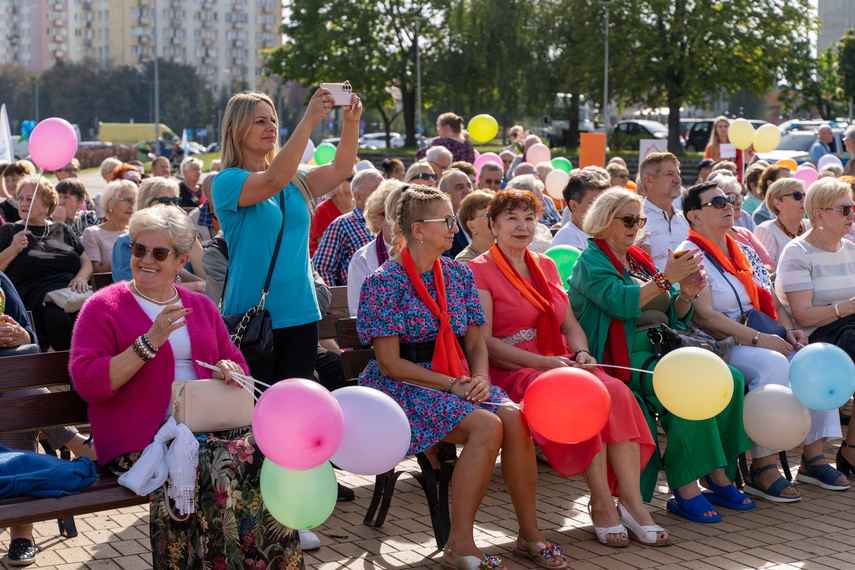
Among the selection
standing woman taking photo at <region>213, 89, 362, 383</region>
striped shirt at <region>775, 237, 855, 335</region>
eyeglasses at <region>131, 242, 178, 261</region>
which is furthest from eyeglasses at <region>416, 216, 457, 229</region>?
striped shirt at <region>775, 237, 855, 335</region>

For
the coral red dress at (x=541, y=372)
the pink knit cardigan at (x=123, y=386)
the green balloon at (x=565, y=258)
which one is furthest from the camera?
the green balloon at (x=565, y=258)

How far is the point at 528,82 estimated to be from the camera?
39.0 meters

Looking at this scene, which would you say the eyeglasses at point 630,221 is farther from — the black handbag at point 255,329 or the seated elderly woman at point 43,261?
the seated elderly woman at point 43,261

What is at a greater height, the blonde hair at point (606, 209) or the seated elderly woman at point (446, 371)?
the blonde hair at point (606, 209)

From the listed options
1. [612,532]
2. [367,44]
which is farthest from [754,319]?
[367,44]

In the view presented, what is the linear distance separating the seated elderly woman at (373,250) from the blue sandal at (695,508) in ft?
7.04

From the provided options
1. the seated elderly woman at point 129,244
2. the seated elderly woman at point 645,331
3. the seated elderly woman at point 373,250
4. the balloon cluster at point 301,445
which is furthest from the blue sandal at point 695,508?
the seated elderly woman at point 129,244

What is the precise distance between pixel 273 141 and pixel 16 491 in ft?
5.99

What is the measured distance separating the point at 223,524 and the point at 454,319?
1.47 m

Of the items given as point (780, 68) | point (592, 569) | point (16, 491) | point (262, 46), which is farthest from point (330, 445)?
point (262, 46)

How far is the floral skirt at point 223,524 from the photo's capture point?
12.5 ft

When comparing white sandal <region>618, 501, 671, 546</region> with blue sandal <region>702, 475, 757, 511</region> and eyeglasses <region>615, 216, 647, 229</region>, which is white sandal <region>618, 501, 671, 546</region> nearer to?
blue sandal <region>702, 475, 757, 511</region>

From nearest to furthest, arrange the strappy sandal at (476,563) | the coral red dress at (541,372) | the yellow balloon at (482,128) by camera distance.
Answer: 1. the strappy sandal at (476,563)
2. the coral red dress at (541,372)
3. the yellow balloon at (482,128)

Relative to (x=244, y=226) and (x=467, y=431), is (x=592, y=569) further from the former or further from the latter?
(x=244, y=226)
